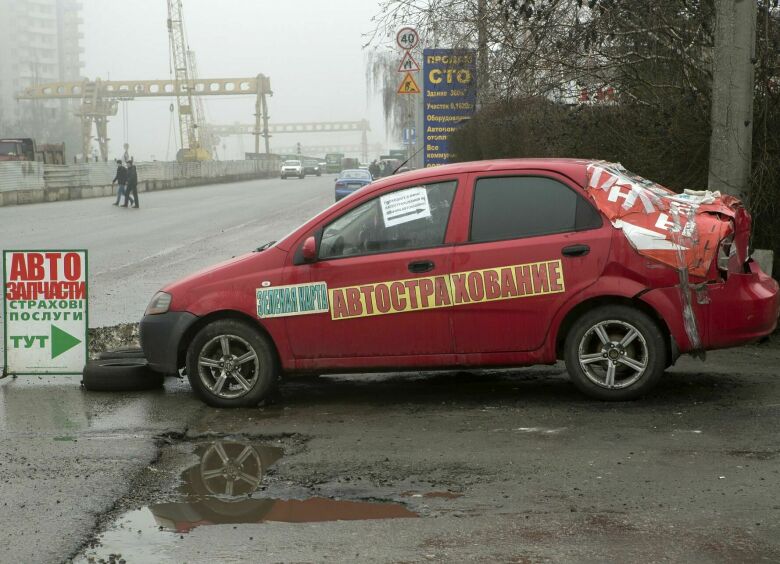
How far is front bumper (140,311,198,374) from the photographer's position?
25.6 ft

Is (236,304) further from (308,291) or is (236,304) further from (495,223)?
(495,223)

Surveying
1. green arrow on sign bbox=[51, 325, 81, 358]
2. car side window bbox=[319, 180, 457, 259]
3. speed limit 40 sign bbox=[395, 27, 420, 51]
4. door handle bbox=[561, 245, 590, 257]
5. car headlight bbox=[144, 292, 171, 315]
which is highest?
speed limit 40 sign bbox=[395, 27, 420, 51]

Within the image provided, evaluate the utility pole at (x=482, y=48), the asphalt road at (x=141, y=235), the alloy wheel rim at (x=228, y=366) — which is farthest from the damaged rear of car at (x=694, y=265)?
the utility pole at (x=482, y=48)

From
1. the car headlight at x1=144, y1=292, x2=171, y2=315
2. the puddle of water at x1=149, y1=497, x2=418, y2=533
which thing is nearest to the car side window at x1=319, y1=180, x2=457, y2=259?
the car headlight at x1=144, y1=292, x2=171, y2=315

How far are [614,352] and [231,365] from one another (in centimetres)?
255

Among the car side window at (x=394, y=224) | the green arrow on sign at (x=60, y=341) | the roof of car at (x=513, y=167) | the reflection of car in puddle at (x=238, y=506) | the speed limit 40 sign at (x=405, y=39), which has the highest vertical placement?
the speed limit 40 sign at (x=405, y=39)

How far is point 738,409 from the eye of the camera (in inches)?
287

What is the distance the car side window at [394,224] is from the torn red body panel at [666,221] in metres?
1.01

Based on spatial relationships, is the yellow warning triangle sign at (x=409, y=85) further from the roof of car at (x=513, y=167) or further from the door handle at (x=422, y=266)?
the door handle at (x=422, y=266)

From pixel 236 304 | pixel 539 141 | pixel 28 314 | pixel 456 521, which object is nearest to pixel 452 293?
pixel 236 304

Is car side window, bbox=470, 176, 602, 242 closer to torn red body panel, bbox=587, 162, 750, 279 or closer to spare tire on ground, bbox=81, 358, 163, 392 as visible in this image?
torn red body panel, bbox=587, 162, 750, 279

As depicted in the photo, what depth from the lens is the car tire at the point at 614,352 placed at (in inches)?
289

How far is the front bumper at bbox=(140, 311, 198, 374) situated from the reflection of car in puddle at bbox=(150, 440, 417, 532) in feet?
5.98

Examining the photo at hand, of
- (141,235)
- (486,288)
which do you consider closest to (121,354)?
(486,288)
